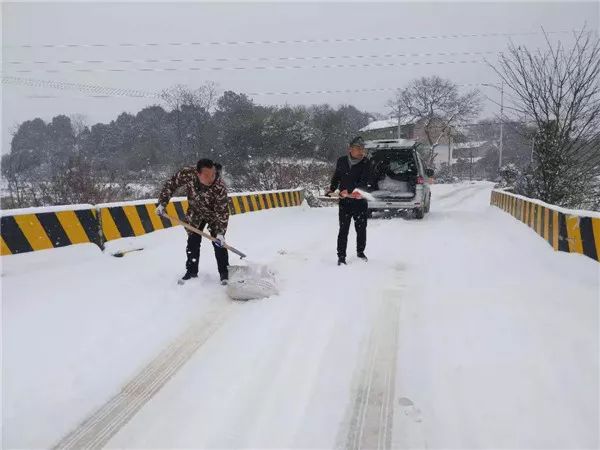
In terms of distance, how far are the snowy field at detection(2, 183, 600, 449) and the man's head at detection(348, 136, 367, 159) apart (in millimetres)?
1644

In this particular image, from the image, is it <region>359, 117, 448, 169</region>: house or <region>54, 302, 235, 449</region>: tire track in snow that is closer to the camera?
<region>54, 302, 235, 449</region>: tire track in snow

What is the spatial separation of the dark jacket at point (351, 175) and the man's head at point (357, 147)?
10 centimetres

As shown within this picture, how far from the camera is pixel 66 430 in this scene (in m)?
2.31

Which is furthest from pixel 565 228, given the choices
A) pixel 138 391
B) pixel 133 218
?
pixel 133 218

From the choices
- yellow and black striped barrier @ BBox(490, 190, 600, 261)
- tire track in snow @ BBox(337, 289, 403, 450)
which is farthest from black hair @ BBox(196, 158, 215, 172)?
yellow and black striped barrier @ BBox(490, 190, 600, 261)

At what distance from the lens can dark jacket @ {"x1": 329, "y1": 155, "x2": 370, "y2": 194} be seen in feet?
19.7

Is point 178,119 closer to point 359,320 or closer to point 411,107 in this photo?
point 411,107

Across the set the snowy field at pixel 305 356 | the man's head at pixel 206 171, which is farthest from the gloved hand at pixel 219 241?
the man's head at pixel 206 171

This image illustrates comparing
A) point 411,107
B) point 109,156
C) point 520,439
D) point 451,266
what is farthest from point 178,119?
point 520,439

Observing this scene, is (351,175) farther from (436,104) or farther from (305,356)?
(436,104)

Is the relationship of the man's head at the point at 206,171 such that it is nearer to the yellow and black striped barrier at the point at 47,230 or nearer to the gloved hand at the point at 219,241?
the gloved hand at the point at 219,241

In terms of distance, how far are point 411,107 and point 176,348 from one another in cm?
5599

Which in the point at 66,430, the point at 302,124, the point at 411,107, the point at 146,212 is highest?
the point at 411,107

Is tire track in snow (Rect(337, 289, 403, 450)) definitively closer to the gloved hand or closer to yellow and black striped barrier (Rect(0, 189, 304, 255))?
the gloved hand
